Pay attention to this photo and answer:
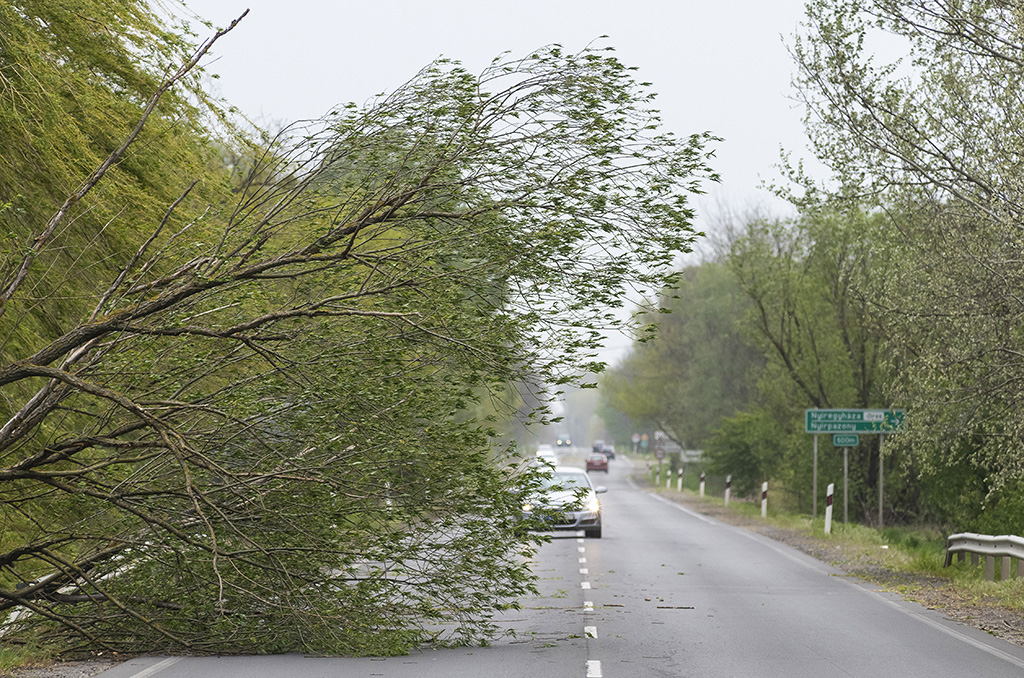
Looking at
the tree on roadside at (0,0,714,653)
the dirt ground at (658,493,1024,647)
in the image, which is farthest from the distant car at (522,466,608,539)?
the dirt ground at (658,493,1024,647)

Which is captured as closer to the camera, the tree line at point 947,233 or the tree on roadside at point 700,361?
the tree line at point 947,233

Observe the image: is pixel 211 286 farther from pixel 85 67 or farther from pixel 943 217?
pixel 943 217

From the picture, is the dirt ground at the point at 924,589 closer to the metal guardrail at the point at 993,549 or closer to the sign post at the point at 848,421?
the metal guardrail at the point at 993,549

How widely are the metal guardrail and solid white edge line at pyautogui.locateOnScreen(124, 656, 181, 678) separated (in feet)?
34.8

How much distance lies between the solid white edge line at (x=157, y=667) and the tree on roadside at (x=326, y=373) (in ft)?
0.56

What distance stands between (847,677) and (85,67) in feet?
29.6

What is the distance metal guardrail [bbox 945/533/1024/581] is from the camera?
50.5 ft

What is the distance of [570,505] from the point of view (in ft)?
34.8

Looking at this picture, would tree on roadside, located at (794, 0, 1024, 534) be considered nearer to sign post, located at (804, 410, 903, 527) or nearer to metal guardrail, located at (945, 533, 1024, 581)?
metal guardrail, located at (945, 533, 1024, 581)

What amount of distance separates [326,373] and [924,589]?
10559 millimetres

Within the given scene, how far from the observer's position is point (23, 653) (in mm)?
9906

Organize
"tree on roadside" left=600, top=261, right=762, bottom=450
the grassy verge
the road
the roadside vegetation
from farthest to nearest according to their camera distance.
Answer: "tree on roadside" left=600, top=261, right=762, bottom=450 → the grassy verge → the roadside vegetation → the road

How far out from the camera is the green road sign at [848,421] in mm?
27391

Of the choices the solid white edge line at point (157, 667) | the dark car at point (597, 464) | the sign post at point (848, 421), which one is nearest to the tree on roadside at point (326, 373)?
the solid white edge line at point (157, 667)
